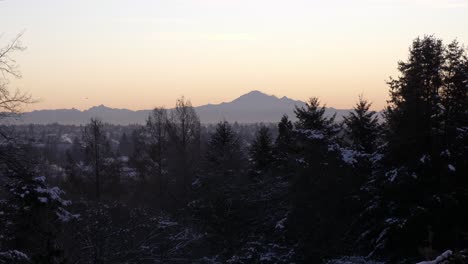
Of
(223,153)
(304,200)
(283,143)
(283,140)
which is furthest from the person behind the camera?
(223,153)

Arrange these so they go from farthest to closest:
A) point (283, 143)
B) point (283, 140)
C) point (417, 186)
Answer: point (283, 140)
point (283, 143)
point (417, 186)

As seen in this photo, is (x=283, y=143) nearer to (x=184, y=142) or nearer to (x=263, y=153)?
(x=263, y=153)

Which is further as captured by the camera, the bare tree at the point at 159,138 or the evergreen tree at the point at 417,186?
the bare tree at the point at 159,138

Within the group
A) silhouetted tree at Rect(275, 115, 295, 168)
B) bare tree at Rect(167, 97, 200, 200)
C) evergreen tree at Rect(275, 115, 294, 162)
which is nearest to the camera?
silhouetted tree at Rect(275, 115, 295, 168)

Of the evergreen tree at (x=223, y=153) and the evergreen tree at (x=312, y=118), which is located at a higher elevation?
the evergreen tree at (x=312, y=118)

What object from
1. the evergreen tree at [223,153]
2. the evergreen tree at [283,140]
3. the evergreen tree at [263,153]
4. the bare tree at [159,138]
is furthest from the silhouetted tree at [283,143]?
the bare tree at [159,138]

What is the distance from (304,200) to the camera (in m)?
26.0

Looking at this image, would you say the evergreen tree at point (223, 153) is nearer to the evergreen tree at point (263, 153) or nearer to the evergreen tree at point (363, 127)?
the evergreen tree at point (263, 153)

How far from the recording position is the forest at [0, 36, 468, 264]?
704 inches

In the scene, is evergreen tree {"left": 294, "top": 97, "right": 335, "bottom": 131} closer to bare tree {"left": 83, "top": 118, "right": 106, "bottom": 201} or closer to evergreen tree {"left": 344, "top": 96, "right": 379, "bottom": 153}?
evergreen tree {"left": 344, "top": 96, "right": 379, "bottom": 153}

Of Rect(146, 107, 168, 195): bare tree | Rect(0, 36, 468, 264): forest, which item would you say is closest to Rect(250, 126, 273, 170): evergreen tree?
Rect(0, 36, 468, 264): forest

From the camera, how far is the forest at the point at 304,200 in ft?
58.7

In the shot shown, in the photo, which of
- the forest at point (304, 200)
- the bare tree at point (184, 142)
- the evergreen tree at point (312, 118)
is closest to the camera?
the forest at point (304, 200)

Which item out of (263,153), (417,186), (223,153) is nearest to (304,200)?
(417,186)
